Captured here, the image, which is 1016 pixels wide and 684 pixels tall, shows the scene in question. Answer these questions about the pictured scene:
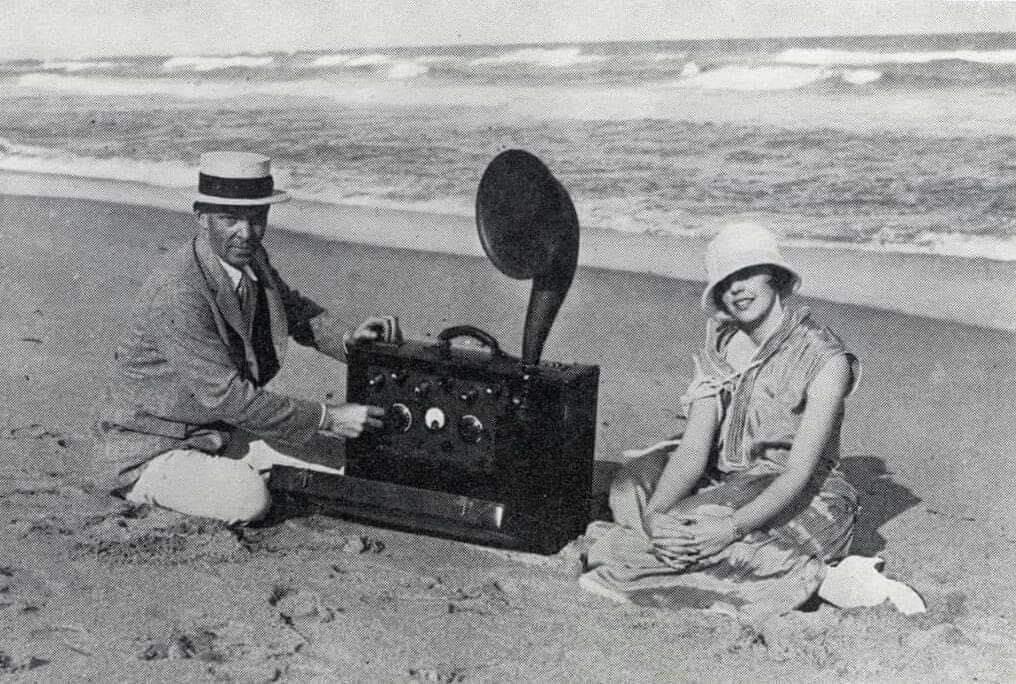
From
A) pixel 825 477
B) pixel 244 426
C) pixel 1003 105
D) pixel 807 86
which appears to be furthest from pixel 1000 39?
pixel 244 426

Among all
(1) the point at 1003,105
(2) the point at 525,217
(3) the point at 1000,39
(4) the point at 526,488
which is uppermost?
(3) the point at 1000,39

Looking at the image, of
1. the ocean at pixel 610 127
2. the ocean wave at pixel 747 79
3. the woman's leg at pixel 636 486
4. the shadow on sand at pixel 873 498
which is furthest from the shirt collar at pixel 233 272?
the ocean wave at pixel 747 79

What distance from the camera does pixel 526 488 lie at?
3180 mm

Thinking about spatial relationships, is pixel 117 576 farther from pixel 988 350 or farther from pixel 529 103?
pixel 529 103

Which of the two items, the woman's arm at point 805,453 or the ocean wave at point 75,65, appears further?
the ocean wave at point 75,65

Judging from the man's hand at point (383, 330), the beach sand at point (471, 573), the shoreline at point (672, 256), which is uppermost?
the man's hand at point (383, 330)

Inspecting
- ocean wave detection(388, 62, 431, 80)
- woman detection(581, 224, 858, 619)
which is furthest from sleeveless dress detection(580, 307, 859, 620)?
ocean wave detection(388, 62, 431, 80)

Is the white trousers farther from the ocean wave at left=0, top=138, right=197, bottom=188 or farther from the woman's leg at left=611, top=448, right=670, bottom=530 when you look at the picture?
the ocean wave at left=0, top=138, right=197, bottom=188

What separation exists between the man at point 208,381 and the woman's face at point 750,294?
42.8 inches

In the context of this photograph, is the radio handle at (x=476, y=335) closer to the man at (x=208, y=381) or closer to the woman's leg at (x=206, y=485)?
the man at (x=208, y=381)

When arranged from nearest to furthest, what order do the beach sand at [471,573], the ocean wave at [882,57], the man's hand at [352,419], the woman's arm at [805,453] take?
the beach sand at [471,573], the woman's arm at [805,453], the man's hand at [352,419], the ocean wave at [882,57]

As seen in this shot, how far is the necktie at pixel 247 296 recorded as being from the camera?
354 cm

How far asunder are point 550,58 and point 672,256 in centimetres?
343

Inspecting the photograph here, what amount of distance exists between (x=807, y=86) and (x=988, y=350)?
4363mm
